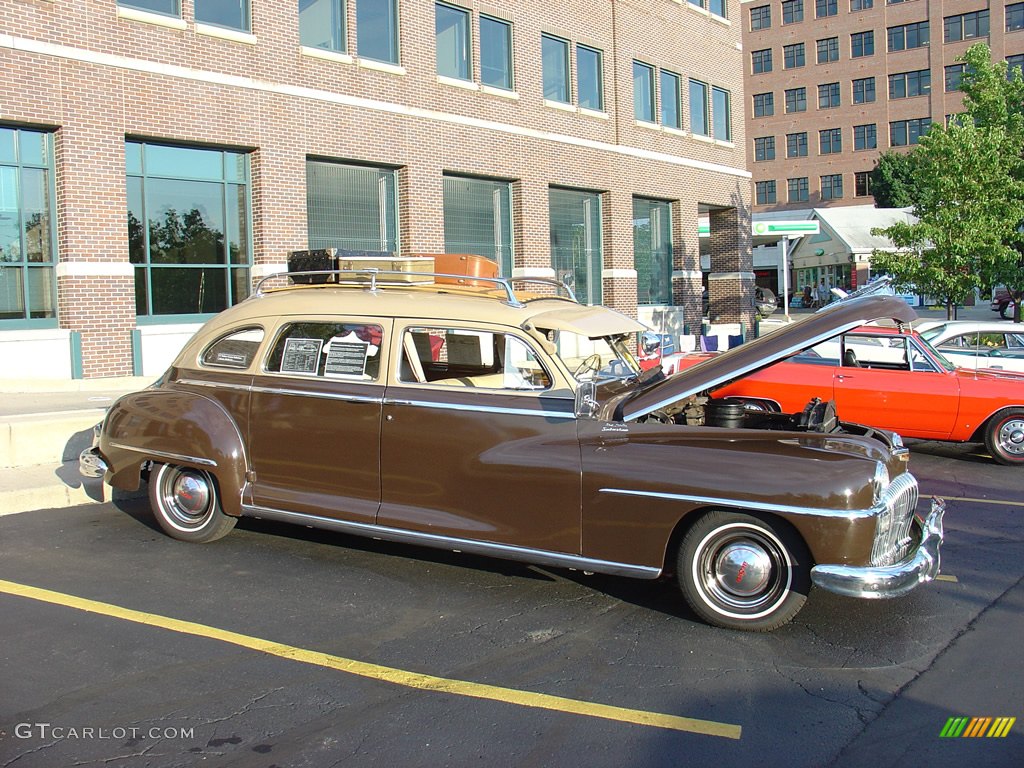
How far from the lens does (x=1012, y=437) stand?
995 centimetres

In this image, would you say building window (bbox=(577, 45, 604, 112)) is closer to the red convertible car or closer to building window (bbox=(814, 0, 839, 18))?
the red convertible car

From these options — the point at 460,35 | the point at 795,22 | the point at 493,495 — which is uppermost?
the point at 795,22

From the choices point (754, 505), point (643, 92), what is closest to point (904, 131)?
point (643, 92)

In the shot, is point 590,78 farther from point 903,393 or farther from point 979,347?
point 903,393

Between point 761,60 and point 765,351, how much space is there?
6604cm

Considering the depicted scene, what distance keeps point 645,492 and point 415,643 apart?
1456 mm

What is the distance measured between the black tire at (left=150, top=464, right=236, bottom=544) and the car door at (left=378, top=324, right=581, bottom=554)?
1.55m

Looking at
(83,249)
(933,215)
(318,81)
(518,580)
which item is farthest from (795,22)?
(518,580)

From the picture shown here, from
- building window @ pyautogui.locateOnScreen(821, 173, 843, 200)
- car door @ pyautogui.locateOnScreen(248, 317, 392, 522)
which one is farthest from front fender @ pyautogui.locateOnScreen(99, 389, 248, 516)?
building window @ pyautogui.locateOnScreen(821, 173, 843, 200)

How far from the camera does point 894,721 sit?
3.90 m

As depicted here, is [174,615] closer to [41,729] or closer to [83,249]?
[41,729]

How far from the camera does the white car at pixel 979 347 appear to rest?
13125mm

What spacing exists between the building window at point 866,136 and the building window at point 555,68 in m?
46.9

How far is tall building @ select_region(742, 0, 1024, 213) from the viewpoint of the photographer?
192ft
